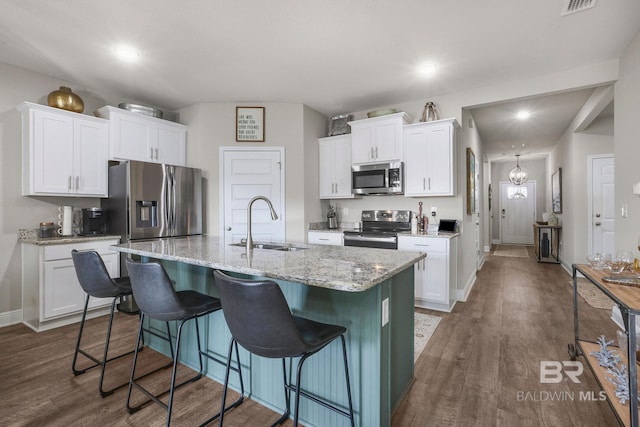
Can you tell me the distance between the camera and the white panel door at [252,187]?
4.18m

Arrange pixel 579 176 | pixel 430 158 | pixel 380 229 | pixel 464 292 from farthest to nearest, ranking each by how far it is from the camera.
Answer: pixel 579 176 → pixel 380 229 → pixel 464 292 → pixel 430 158

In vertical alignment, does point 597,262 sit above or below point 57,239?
below

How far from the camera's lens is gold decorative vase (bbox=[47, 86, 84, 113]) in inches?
124

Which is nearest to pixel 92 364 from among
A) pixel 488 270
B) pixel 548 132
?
pixel 488 270

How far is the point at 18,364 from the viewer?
2311mm

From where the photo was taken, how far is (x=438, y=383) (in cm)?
203

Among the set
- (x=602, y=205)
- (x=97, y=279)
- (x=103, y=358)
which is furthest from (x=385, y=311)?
(x=602, y=205)

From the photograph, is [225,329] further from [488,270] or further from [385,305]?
[488,270]

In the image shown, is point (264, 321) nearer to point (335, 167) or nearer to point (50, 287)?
point (50, 287)

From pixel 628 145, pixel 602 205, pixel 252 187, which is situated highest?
pixel 628 145

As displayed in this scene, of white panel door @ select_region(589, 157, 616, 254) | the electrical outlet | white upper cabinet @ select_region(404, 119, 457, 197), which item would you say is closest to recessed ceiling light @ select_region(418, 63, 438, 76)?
white upper cabinet @ select_region(404, 119, 457, 197)

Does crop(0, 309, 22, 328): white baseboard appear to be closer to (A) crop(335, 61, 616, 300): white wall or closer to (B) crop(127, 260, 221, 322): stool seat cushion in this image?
(B) crop(127, 260, 221, 322): stool seat cushion

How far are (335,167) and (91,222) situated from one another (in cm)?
311

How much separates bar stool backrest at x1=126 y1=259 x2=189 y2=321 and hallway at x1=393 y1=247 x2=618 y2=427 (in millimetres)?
1347
